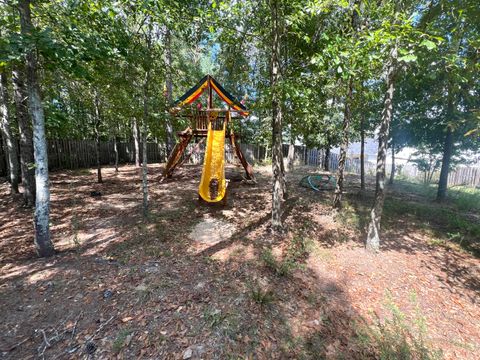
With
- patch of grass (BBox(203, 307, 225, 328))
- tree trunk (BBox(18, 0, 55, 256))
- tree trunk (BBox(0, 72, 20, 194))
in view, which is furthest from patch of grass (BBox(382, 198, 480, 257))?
tree trunk (BBox(0, 72, 20, 194))

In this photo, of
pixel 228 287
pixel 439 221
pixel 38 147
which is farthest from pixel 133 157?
pixel 439 221

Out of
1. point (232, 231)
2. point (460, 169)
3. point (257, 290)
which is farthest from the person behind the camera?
point (460, 169)

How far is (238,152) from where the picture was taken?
9.85m

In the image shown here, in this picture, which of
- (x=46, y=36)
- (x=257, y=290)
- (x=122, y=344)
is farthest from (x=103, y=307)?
(x=46, y=36)

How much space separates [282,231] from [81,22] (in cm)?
601

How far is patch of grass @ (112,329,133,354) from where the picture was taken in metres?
2.46

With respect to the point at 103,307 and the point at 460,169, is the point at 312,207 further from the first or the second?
the point at 460,169

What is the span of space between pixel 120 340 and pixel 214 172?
5.40 metres

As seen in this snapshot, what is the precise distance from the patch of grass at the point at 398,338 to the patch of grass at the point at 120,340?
289cm

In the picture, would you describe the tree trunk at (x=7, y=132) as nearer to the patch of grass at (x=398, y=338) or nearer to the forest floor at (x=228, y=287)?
the forest floor at (x=228, y=287)

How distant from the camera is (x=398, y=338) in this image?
2996 mm

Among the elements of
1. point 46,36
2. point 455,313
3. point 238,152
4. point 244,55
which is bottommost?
point 455,313

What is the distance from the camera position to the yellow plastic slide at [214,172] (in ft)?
22.5

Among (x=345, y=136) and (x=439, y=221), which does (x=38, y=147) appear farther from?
(x=439, y=221)
